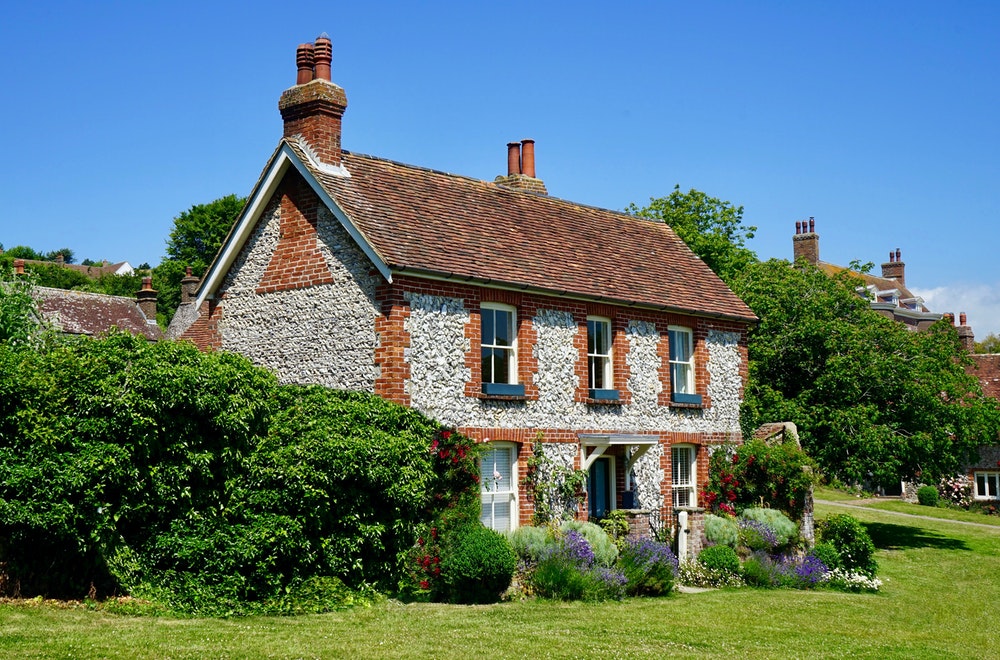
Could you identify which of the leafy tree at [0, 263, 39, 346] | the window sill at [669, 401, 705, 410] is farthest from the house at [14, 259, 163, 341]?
the window sill at [669, 401, 705, 410]

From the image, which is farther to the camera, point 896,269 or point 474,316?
point 896,269

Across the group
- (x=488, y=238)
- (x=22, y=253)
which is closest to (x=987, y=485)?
(x=488, y=238)

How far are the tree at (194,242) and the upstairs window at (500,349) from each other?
39.0 m

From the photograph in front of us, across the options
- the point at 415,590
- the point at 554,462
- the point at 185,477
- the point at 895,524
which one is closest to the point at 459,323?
the point at 554,462

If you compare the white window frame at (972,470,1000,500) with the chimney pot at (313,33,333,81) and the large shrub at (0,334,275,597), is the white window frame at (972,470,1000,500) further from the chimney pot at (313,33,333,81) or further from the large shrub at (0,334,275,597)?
the large shrub at (0,334,275,597)

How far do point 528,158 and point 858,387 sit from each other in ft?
41.6

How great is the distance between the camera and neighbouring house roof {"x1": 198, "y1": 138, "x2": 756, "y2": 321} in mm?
21812

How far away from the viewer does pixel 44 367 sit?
1634 centimetres

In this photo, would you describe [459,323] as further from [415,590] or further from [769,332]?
[769,332]

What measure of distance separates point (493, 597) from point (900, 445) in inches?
701

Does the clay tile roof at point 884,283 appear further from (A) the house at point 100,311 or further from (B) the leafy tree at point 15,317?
(B) the leafy tree at point 15,317

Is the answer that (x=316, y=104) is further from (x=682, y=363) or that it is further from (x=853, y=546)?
(x=853, y=546)

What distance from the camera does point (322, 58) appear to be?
2317 cm

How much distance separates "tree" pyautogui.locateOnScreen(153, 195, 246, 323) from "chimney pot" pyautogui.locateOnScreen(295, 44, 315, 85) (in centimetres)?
3678
